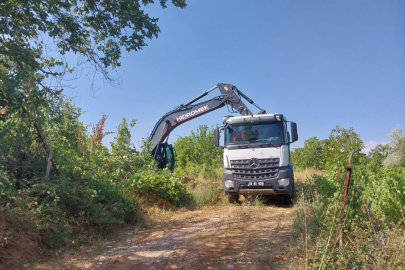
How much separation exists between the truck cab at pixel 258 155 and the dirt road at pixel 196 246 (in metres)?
1.28

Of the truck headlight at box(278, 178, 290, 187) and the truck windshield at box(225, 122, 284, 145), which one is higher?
the truck windshield at box(225, 122, 284, 145)

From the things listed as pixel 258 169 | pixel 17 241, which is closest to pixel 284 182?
pixel 258 169

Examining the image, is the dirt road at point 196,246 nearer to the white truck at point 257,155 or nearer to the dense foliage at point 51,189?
the dense foliage at point 51,189

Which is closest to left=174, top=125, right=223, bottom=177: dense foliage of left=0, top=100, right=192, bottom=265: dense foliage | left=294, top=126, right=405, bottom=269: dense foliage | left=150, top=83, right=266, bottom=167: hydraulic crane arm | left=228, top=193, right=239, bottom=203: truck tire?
left=150, top=83, right=266, bottom=167: hydraulic crane arm

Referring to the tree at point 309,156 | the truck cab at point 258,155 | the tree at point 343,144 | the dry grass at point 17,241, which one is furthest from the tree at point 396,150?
the dry grass at point 17,241

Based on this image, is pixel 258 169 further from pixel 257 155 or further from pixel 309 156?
pixel 309 156

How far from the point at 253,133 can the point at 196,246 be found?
4.95 meters

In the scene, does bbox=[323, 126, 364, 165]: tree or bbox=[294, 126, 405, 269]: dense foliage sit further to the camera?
bbox=[323, 126, 364, 165]: tree

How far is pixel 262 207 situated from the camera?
30.2 ft

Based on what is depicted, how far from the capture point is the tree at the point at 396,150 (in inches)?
947

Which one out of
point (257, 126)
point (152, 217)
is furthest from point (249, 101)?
point (152, 217)

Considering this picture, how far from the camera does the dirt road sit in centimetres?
464

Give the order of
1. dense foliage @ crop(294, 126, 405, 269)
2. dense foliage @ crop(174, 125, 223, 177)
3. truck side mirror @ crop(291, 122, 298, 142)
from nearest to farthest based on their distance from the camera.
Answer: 1. dense foliage @ crop(294, 126, 405, 269)
2. truck side mirror @ crop(291, 122, 298, 142)
3. dense foliage @ crop(174, 125, 223, 177)

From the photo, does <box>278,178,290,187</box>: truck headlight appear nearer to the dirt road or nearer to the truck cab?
the truck cab
